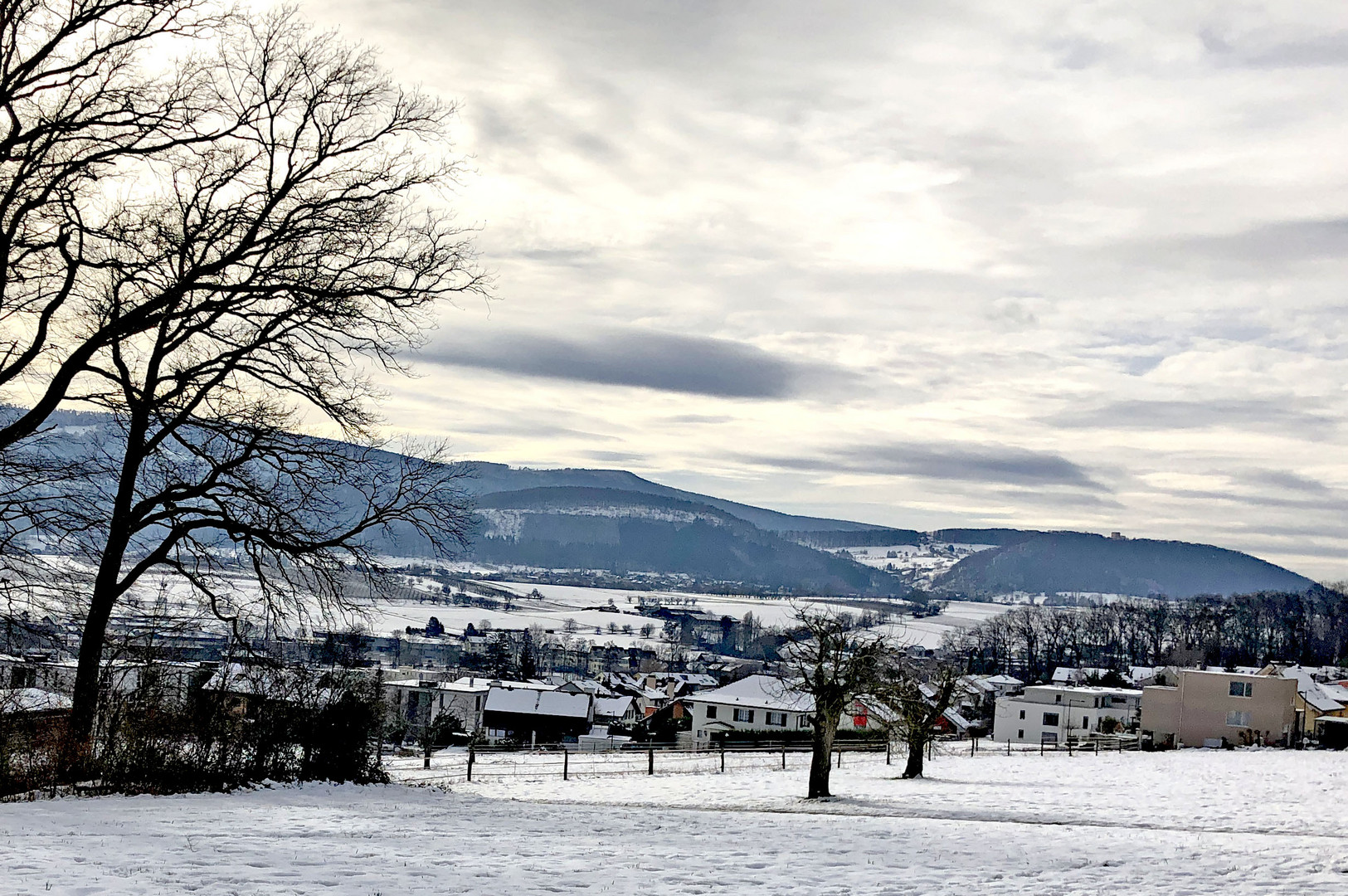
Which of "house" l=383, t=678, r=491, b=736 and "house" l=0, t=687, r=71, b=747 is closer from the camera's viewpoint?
"house" l=0, t=687, r=71, b=747

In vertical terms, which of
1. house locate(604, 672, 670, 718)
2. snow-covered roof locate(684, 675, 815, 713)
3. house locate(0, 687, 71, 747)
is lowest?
house locate(604, 672, 670, 718)

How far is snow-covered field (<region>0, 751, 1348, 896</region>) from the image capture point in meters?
8.66

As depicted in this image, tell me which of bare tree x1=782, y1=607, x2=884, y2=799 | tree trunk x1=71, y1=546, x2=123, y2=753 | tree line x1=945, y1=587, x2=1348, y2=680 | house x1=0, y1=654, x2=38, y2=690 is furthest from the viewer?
tree line x1=945, y1=587, x2=1348, y2=680

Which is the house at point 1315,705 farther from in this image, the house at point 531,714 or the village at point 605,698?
the house at point 531,714

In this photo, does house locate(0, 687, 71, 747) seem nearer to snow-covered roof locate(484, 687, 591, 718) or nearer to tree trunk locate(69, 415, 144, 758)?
tree trunk locate(69, 415, 144, 758)

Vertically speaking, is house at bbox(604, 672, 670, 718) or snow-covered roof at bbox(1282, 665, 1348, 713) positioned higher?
snow-covered roof at bbox(1282, 665, 1348, 713)

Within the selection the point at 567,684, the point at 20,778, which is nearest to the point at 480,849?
the point at 20,778

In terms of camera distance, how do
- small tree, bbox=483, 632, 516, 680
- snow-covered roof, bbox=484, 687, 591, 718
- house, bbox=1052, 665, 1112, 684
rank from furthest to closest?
house, bbox=1052, 665, 1112, 684, small tree, bbox=483, 632, 516, 680, snow-covered roof, bbox=484, 687, 591, 718

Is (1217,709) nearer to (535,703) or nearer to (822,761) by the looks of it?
(535,703)

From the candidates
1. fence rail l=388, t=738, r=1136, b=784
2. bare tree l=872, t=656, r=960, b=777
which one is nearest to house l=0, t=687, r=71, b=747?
fence rail l=388, t=738, r=1136, b=784

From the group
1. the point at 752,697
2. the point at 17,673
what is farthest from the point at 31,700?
the point at 752,697

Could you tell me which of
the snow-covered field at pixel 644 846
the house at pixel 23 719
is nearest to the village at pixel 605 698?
the house at pixel 23 719

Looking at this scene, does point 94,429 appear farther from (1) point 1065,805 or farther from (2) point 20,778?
(1) point 1065,805

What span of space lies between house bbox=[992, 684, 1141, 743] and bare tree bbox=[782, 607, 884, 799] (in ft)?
182
